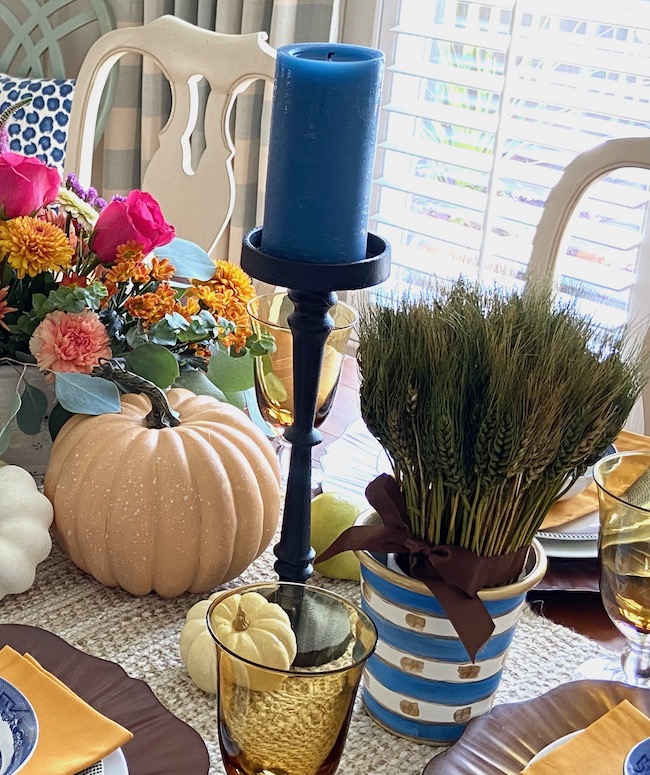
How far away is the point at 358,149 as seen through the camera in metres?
0.64

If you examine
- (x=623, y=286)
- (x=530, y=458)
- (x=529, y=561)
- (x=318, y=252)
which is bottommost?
(x=623, y=286)

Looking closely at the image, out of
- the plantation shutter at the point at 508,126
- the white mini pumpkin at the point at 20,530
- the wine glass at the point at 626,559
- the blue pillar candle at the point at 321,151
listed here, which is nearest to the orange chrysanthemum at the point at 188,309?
the white mini pumpkin at the point at 20,530

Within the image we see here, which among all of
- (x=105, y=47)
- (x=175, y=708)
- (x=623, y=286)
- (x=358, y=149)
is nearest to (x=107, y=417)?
(x=175, y=708)

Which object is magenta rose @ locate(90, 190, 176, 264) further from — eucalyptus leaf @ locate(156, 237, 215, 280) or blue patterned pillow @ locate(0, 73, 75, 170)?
blue patterned pillow @ locate(0, 73, 75, 170)

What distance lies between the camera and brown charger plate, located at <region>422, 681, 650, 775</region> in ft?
2.15

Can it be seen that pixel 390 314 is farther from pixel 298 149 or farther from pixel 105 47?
pixel 105 47

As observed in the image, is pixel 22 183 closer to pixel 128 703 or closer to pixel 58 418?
pixel 58 418

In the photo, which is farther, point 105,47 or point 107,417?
point 105,47

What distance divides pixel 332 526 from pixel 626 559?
29 cm

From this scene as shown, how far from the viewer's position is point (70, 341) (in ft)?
2.94

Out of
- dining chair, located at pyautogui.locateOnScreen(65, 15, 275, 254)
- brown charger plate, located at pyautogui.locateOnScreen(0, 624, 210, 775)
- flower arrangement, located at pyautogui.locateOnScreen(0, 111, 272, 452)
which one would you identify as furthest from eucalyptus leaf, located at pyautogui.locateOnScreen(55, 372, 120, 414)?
dining chair, located at pyautogui.locateOnScreen(65, 15, 275, 254)

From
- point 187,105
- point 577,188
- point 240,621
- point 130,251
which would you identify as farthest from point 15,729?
point 187,105

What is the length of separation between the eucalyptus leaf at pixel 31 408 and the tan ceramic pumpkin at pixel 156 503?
0.16ft

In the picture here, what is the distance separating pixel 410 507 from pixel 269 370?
33 centimetres
